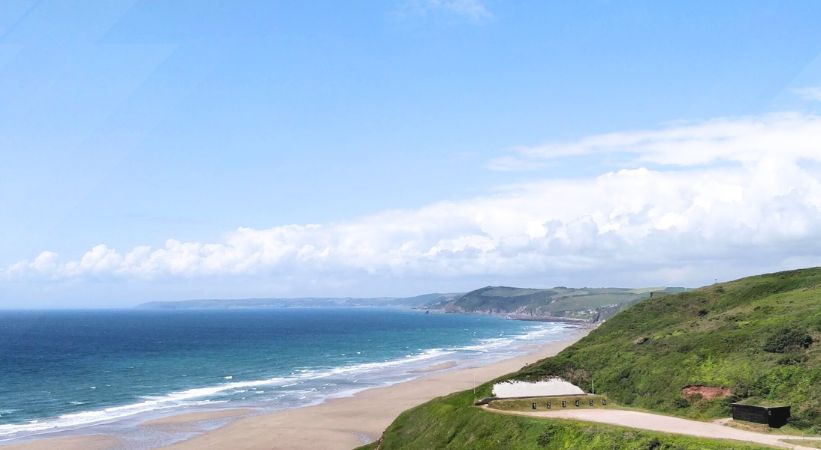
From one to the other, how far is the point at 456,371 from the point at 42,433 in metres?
75.5

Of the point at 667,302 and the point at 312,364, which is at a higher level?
the point at 667,302

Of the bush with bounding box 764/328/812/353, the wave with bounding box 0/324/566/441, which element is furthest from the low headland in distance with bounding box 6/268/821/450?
the wave with bounding box 0/324/566/441

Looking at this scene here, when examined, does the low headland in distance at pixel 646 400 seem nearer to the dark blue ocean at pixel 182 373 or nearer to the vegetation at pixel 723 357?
the vegetation at pixel 723 357

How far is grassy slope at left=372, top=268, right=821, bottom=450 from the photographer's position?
143ft

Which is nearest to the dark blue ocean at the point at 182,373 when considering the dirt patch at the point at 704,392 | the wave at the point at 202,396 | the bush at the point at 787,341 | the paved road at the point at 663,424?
the wave at the point at 202,396

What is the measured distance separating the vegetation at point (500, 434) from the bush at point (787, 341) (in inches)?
890

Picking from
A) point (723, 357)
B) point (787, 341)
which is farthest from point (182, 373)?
point (787, 341)

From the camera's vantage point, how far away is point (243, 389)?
106m

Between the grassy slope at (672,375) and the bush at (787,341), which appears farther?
the bush at (787,341)

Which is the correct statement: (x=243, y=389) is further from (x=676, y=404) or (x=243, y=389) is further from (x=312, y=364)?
(x=676, y=404)

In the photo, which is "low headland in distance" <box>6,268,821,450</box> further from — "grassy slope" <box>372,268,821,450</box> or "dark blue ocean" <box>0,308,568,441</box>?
"dark blue ocean" <box>0,308,568,441</box>

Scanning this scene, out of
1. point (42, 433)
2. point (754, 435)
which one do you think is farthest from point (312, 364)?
point (754, 435)

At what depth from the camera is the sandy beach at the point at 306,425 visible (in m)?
67.4

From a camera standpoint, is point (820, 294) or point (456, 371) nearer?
point (820, 294)
